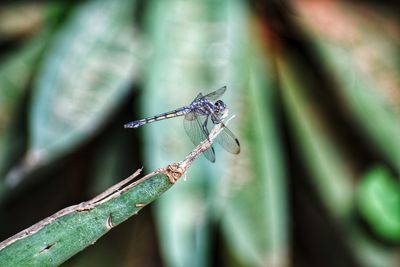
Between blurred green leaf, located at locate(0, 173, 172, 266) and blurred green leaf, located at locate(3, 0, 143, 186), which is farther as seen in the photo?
blurred green leaf, located at locate(3, 0, 143, 186)

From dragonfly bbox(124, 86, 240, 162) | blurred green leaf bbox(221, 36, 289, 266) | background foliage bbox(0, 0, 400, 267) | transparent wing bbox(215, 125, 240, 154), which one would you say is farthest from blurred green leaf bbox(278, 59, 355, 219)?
transparent wing bbox(215, 125, 240, 154)

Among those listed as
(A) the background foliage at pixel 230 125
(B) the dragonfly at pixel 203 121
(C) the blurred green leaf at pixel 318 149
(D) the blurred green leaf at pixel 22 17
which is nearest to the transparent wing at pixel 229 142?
(B) the dragonfly at pixel 203 121

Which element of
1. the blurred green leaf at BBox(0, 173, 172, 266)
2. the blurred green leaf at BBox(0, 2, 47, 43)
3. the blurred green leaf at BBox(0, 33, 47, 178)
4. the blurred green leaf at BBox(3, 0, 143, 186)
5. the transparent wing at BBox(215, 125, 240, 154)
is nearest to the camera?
the blurred green leaf at BBox(0, 173, 172, 266)

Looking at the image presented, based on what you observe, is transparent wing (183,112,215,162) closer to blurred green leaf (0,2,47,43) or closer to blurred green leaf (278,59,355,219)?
blurred green leaf (278,59,355,219)

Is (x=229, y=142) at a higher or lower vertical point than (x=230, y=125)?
lower

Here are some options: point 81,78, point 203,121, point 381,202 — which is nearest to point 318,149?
point 381,202

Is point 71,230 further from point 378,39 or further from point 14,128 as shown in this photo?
point 378,39

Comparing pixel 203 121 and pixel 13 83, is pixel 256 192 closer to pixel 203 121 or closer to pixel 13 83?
pixel 203 121
